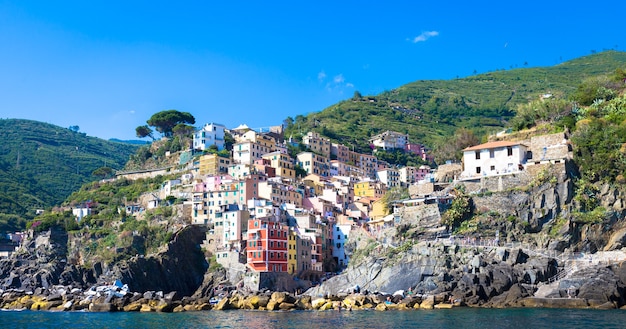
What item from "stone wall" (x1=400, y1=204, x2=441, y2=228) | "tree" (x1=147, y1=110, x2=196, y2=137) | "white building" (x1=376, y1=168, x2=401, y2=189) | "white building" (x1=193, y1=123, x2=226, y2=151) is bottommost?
"stone wall" (x1=400, y1=204, x2=441, y2=228)

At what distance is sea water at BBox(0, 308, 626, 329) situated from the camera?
1663 inches

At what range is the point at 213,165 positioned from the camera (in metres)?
93.4

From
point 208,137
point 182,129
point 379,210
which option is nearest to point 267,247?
point 379,210

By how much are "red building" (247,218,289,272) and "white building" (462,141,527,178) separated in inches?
806

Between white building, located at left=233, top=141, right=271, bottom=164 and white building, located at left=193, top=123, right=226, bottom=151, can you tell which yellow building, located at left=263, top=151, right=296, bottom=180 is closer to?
white building, located at left=233, top=141, right=271, bottom=164

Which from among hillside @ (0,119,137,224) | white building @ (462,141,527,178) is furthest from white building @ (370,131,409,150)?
hillside @ (0,119,137,224)

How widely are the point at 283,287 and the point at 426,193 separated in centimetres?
1802

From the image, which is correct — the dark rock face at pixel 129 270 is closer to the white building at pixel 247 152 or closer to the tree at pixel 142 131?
the white building at pixel 247 152

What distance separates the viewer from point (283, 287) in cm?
7006

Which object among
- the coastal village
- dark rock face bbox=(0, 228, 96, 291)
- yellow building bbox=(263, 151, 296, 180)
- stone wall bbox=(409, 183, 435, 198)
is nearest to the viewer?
the coastal village

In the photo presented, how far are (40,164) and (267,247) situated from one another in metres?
99.8

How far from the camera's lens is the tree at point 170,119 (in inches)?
4626

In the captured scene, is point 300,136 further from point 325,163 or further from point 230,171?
point 230,171

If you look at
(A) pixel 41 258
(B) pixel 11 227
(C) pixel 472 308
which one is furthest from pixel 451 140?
(B) pixel 11 227
